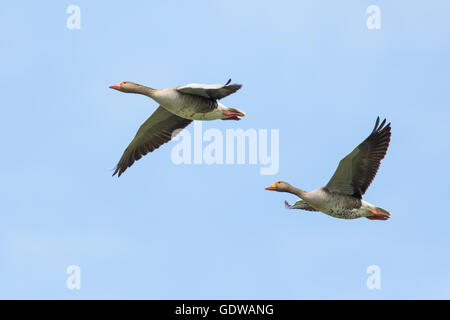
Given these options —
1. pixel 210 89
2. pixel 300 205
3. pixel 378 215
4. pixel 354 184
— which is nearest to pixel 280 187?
pixel 300 205

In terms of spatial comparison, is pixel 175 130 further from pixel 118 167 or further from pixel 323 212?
pixel 323 212

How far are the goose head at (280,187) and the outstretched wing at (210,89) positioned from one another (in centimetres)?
203

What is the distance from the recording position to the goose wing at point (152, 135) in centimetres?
1521

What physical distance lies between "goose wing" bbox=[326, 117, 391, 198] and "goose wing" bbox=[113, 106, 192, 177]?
131 inches

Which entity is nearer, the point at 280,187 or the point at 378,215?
the point at 378,215

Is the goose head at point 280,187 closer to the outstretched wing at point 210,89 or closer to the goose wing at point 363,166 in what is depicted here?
the goose wing at point 363,166

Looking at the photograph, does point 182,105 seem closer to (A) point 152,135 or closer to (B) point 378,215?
(A) point 152,135

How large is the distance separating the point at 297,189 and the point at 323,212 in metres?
0.60

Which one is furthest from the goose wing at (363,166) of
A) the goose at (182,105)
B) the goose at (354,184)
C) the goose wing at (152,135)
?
the goose wing at (152,135)

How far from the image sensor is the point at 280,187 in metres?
14.3

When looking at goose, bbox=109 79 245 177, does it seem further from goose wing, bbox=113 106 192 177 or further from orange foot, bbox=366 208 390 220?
orange foot, bbox=366 208 390 220

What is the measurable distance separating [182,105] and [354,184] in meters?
3.28

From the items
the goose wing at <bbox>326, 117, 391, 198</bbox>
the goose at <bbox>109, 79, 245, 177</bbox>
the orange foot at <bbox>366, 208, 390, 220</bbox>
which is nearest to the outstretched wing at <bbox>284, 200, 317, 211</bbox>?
the goose wing at <bbox>326, 117, 391, 198</bbox>

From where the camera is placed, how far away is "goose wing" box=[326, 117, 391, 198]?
13.6 m
